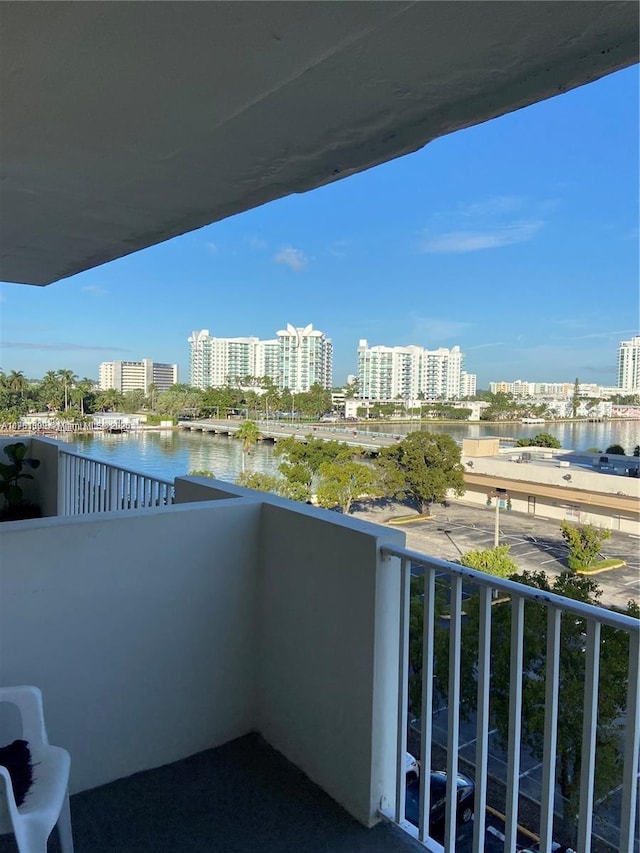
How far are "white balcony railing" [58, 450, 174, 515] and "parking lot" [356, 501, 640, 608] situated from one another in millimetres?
22421

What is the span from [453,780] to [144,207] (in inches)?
93.2

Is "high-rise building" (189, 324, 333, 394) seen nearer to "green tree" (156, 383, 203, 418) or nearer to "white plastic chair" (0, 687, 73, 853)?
"green tree" (156, 383, 203, 418)

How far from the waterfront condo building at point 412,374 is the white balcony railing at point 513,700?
39.4m

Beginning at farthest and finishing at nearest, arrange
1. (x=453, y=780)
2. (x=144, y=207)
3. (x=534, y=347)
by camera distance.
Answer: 1. (x=534, y=347)
2. (x=144, y=207)
3. (x=453, y=780)

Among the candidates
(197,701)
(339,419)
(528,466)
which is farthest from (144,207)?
(339,419)

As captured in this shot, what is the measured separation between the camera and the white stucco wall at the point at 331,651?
1.73m

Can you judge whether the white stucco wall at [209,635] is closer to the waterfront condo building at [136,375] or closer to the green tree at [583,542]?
the waterfront condo building at [136,375]

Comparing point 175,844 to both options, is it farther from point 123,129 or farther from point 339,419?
point 339,419

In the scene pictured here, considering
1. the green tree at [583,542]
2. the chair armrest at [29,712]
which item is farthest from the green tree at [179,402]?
the chair armrest at [29,712]

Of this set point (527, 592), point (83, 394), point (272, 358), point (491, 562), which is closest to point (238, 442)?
point (272, 358)

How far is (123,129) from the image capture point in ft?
5.23

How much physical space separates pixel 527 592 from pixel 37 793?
123 centimetres

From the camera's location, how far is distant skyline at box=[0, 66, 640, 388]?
42438 mm

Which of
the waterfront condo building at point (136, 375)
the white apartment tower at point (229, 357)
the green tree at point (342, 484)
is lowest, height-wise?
the green tree at point (342, 484)
